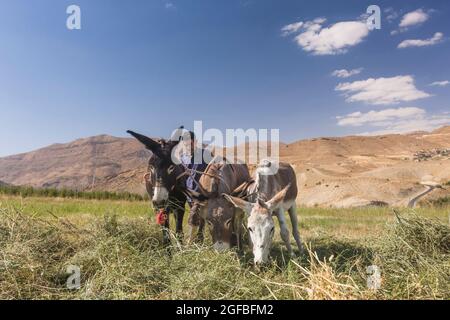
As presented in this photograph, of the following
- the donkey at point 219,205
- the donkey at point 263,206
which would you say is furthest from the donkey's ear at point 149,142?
the donkey at point 263,206

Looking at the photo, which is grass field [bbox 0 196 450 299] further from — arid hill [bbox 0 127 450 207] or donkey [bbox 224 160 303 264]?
arid hill [bbox 0 127 450 207]

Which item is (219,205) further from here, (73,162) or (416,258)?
(73,162)

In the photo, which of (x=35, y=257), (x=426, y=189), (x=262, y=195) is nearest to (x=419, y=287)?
(x=262, y=195)

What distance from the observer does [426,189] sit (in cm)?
3859

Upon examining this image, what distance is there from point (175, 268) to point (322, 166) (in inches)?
2495

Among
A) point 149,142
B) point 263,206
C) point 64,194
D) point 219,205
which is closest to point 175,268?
point 219,205

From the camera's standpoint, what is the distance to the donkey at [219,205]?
229 inches

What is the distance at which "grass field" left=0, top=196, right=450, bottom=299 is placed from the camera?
14.6ft

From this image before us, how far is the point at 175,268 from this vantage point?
5.38 metres

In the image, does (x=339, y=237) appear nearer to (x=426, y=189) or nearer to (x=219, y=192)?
(x=219, y=192)

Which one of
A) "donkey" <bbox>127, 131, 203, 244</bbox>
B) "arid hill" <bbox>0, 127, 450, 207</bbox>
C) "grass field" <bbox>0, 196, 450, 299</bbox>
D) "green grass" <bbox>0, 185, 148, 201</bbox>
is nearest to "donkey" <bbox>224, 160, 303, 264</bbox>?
"grass field" <bbox>0, 196, 450, 299</bbox>

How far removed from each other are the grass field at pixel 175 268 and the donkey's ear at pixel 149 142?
1.63 metres

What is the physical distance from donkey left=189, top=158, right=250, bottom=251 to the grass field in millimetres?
320

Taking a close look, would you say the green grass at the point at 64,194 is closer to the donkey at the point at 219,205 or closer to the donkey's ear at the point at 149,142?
the donkey's ear at the point at 149,142
